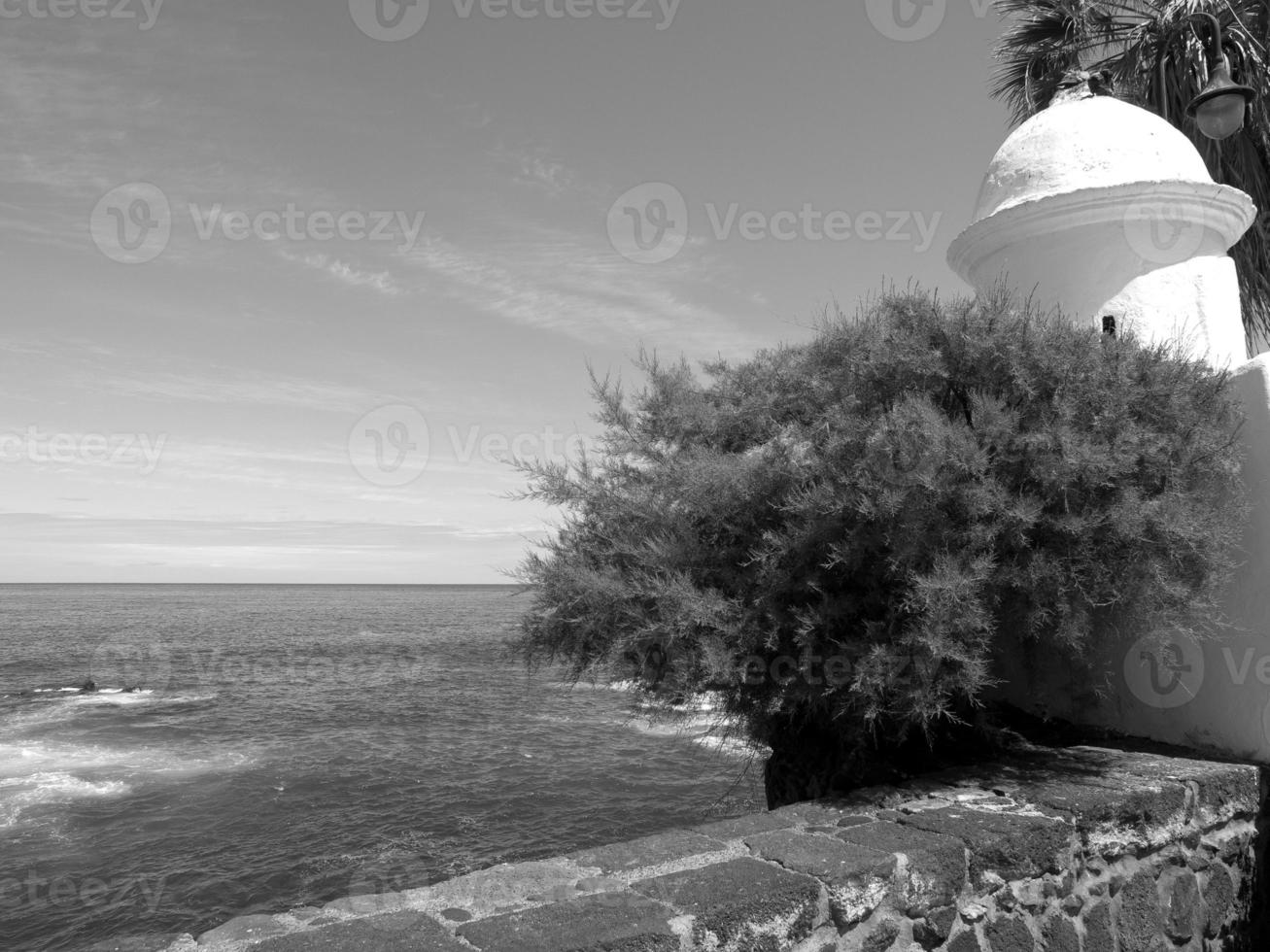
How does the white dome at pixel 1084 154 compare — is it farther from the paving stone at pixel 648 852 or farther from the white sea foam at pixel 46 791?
the white sea foam at pixel 46 791

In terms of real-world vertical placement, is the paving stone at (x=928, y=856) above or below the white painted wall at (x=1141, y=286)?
below

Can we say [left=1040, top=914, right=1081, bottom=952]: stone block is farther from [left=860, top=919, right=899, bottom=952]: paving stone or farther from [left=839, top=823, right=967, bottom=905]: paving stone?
[left=860, top=919, right=899, bottom=952]: paving stone

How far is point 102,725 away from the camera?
896 inches

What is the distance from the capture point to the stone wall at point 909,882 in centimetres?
303

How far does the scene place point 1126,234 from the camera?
21.0 ft

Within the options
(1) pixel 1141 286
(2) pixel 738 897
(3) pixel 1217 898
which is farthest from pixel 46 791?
(1) pixel 1141 286

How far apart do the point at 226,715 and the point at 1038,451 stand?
2448 cm

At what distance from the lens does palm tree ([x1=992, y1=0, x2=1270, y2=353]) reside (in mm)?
10945

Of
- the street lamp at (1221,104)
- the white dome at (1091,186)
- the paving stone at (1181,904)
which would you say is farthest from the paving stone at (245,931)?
the street lamp at (1221,104)

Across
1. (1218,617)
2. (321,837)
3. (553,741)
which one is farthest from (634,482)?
(553,741)

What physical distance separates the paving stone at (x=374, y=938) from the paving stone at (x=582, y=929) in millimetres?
101

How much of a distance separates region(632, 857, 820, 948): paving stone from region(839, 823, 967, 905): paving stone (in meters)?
0.48

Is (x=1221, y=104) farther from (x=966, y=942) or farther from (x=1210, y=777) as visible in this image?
(x=966, y=942)

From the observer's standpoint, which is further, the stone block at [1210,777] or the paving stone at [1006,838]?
the stone block at [1210,777]
